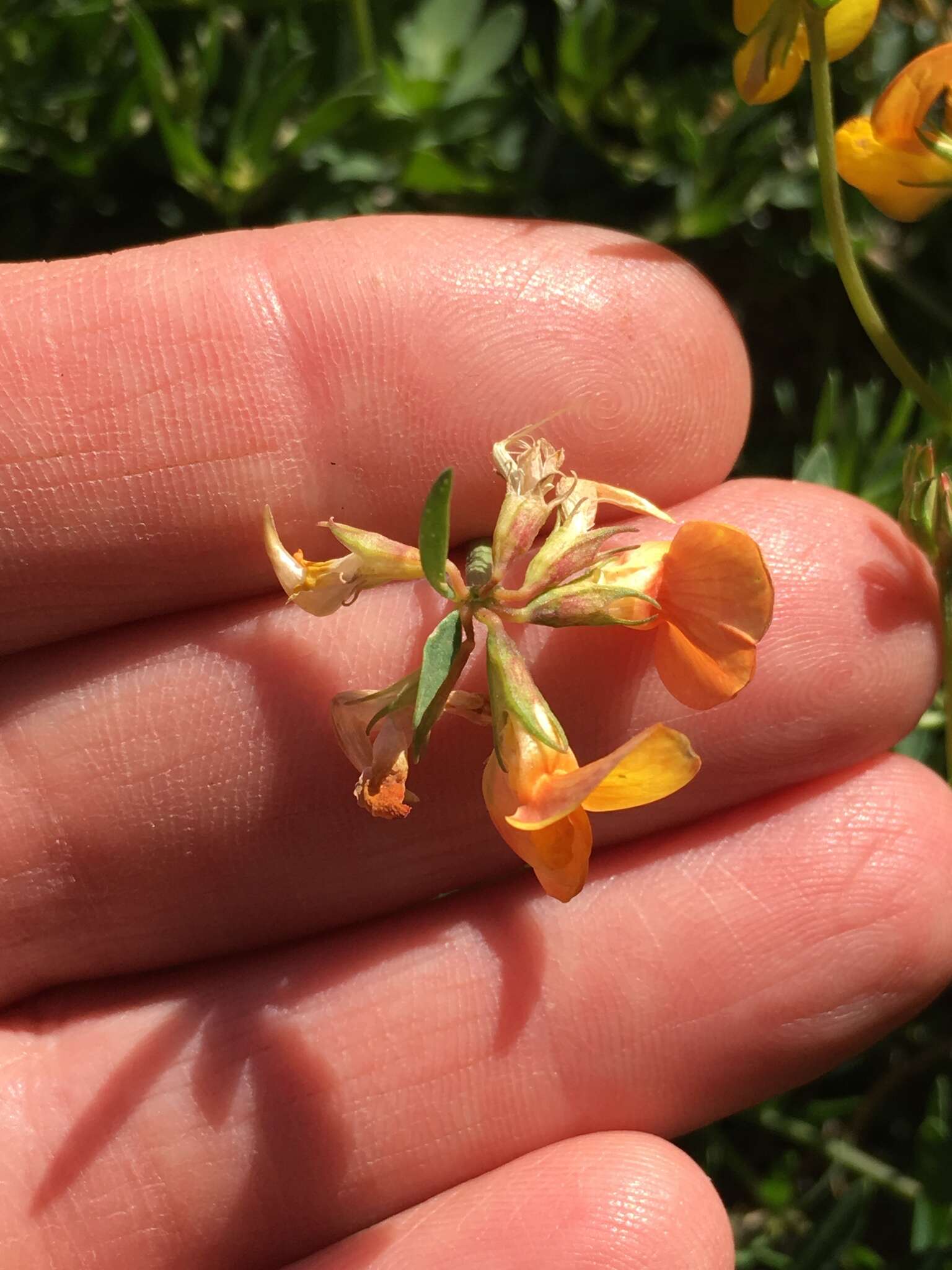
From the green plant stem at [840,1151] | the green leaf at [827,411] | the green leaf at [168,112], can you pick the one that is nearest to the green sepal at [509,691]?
the green leaf at [827,411]

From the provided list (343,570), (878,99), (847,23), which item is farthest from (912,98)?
(343,570)

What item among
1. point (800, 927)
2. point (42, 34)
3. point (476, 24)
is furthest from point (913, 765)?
point (42, 34)

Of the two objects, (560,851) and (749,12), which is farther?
(749,12)

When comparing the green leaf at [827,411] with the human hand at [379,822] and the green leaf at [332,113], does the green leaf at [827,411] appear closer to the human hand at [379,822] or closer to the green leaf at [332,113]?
the human hand at [379,822]

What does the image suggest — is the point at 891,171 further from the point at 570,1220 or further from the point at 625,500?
the point at 570,1220

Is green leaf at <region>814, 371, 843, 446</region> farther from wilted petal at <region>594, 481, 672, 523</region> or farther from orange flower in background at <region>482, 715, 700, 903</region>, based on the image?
orange flower in background at <region>482, 715, 700, 903</region>

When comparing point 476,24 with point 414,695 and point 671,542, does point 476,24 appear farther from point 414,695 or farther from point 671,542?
point 414,695
